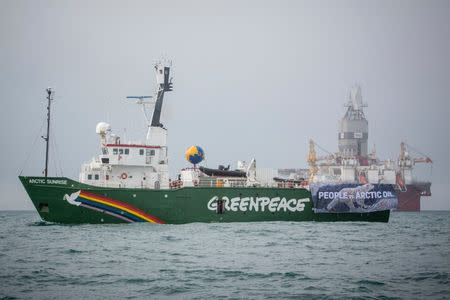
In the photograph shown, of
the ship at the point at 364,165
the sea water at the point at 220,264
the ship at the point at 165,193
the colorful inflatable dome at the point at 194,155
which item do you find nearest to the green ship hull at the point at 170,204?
Answer: the ship at the point at 165,193

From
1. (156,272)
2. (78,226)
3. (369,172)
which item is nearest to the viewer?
(156,272)

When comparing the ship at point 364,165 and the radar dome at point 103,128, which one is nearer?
the radar dome at point 103,128

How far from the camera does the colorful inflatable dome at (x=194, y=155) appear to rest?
44.5m

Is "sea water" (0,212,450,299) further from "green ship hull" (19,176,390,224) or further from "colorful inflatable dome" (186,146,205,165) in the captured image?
"colorful inflatable dome" (186,146,205,165)

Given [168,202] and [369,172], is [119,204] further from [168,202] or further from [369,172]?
[369,172]

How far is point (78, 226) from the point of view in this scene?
3738 cm

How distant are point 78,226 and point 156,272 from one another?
712 inches

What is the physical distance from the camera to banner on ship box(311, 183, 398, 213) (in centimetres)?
4250

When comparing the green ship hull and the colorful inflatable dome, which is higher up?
the colorful inflatable dome

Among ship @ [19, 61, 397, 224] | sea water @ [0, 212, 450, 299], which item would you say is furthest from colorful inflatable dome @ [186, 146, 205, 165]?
sea water @ [0, 212, 450, 299]

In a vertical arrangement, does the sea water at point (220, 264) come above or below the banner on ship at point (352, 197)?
below

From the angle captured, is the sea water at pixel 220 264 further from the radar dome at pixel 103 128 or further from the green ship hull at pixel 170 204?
the radar dome at pixel 103 128

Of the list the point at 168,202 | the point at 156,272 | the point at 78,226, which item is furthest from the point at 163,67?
the point at 156,272

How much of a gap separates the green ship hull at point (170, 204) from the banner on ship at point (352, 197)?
0.61 m
